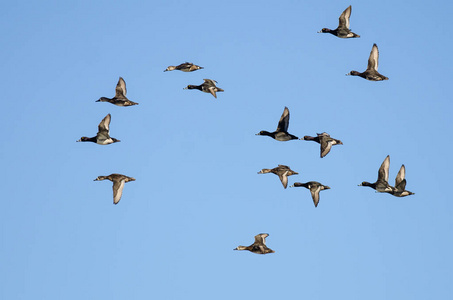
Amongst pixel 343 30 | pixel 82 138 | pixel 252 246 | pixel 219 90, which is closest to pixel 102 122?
pixel 82 138

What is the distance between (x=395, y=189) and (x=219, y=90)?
48.7 ft

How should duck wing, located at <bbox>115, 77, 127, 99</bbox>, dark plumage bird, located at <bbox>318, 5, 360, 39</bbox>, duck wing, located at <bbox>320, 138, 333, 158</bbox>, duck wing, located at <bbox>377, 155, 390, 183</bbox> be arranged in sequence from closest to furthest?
duck wing, located at <bbox>320, 138, 333, 158</bbox>, duck wing, located at <bbox>377, 155, 390, 183</bbox>, dark plumage bird, located at <bbox>318, 5, 360, 39</bbox>, duck wing, located at <bbox>115, 77, 127, 99</bbox>

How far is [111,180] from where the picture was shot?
6700 cm

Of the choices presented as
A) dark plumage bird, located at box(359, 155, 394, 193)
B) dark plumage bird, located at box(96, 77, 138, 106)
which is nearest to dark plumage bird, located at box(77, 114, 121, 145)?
dark plumage bird, located at box(96, 77, 138, 106)

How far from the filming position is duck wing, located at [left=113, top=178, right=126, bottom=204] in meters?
65.1

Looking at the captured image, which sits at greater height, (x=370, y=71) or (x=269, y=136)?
(x=370, y=71)

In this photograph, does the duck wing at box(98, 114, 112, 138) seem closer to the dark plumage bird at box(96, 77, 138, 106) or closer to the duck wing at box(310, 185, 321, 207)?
the dark plumage bird at box(96, 77, 138, 106)

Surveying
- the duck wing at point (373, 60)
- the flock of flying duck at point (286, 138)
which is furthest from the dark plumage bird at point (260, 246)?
the duck wing at point (373, 60)

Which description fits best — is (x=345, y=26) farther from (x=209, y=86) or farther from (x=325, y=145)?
(x=209, y=86)

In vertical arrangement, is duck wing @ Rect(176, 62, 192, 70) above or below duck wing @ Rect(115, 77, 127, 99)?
above

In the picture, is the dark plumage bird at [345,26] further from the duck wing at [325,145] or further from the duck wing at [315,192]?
the duck wing at [315,192]

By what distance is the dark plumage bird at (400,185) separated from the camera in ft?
221

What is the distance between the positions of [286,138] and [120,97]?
13052 millimetres

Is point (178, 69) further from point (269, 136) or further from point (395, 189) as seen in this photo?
A: point (395, 189)
